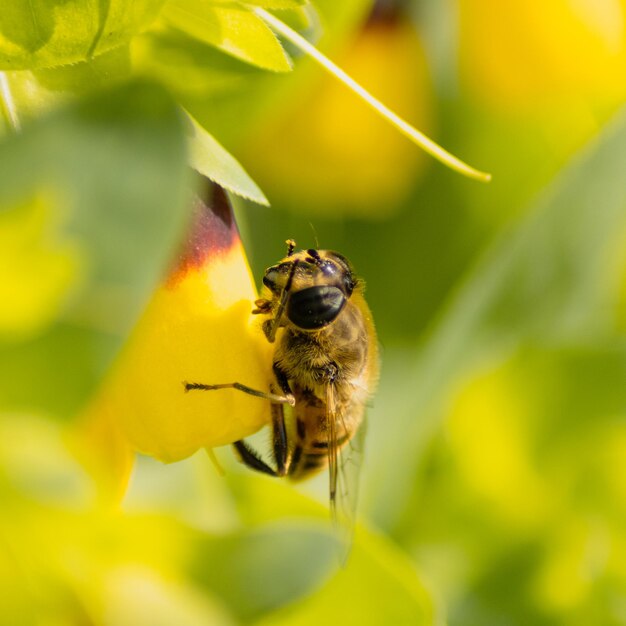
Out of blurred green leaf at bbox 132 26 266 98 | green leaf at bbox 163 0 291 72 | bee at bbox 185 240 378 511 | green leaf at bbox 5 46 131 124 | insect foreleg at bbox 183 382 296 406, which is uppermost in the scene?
blurred green leaf at bbox 132 26 266 98

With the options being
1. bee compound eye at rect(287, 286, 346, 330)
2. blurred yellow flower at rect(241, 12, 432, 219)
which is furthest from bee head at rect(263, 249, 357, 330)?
blurred yellow flower at rect(241, 12, 432, 219)

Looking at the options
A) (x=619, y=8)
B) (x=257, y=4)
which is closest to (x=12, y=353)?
(x=257, y=4)

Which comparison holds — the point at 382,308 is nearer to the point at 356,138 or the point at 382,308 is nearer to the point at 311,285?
the point at 356,138

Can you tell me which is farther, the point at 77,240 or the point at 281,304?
the point at 281,304

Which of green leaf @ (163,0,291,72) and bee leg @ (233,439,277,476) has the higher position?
green leaf @ (163,0,291,72)

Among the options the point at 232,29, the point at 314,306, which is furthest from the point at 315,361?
the point at 232,29

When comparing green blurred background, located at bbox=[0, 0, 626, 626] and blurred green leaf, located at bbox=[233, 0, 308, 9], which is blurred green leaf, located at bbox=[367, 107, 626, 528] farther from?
blurred green leaf, located at bbox=[233, 0, 308, 9]

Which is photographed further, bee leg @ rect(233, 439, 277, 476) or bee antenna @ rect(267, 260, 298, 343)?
bee leg @ rect(233, 439, 277, 476)

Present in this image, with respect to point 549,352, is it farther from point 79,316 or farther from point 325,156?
point 79,316
